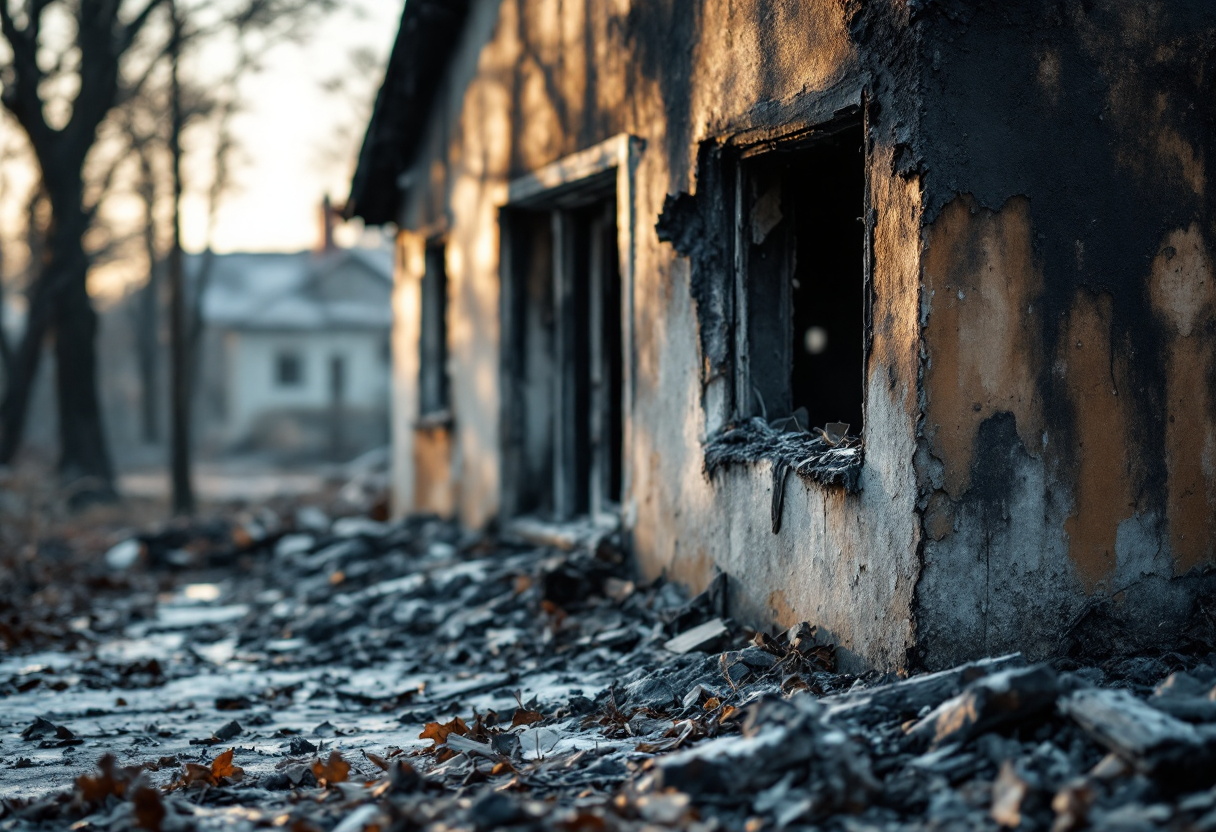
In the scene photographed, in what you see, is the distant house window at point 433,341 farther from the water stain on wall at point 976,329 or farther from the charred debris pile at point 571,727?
the water stain on wall at point 976,329

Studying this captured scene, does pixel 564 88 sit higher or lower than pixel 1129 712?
higher

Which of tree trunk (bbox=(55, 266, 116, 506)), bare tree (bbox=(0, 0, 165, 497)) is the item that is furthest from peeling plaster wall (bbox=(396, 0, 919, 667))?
tree trunk (bbox=(55, 266, 116, 506))

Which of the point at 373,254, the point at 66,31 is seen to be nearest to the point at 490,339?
the point at 66,31

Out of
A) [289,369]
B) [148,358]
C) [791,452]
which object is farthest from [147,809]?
[148,358]

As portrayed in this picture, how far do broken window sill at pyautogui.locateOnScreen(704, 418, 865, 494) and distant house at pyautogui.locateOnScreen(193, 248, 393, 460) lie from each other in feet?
91.0

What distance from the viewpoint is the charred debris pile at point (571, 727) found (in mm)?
2936

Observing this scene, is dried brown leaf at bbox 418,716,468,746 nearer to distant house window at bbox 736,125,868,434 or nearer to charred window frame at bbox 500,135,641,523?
distant house window at bbox 736,125,868,434

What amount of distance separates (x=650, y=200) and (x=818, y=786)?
388 cm

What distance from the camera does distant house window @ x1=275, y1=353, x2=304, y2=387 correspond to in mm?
36062

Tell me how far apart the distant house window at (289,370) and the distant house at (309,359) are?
33 millimetres

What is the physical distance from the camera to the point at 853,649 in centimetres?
439

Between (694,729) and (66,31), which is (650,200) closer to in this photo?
(694,729)

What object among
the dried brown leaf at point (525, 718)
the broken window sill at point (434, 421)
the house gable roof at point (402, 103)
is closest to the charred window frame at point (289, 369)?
the house gable roof at point (402, 103)

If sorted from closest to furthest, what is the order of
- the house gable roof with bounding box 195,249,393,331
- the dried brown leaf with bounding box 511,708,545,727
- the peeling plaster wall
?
1. the peeling plaster wall
2. the dried brown leaf with bounding box 511,708,545,727
3. the house gable roof with bounding box 195,249,393,331
